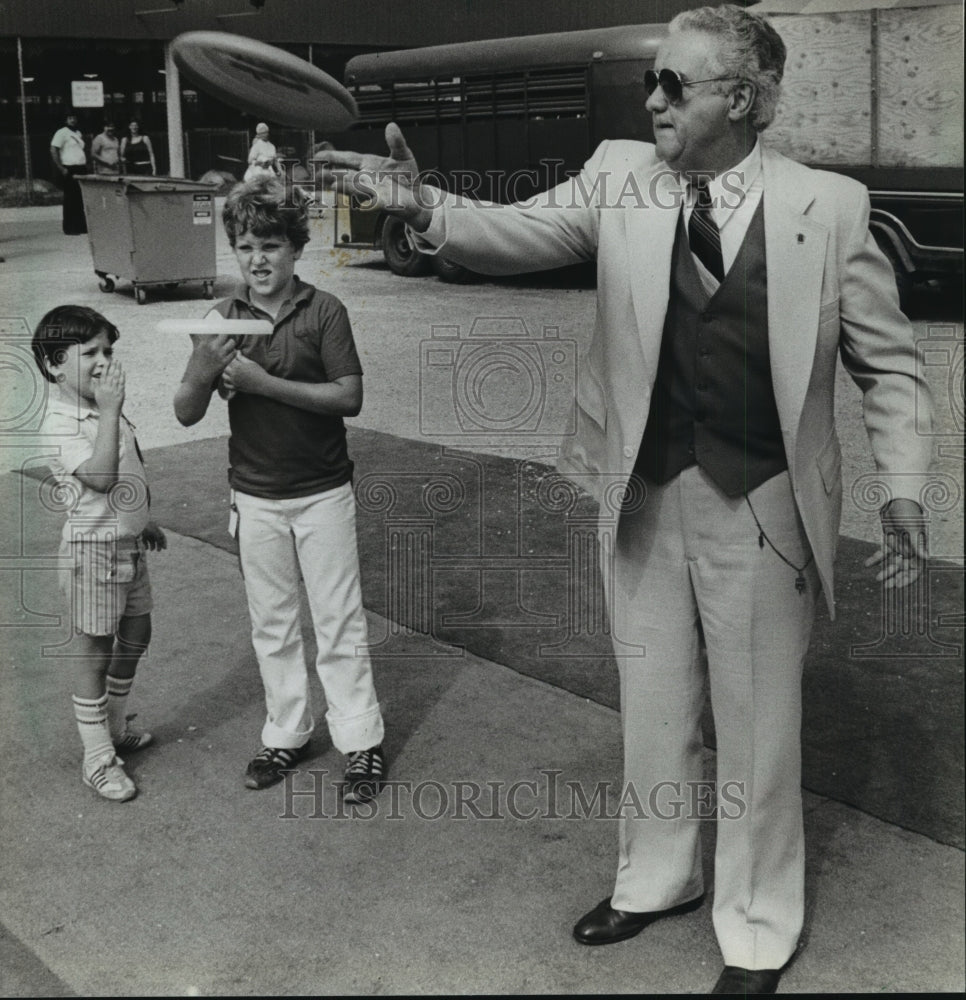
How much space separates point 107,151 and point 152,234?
286cm

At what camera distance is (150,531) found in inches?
139

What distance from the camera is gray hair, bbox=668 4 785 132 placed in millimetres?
2340

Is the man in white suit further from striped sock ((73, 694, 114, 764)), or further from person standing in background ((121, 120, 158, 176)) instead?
person standing in background ((121, 120, 158, 176))

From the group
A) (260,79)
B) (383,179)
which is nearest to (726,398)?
(383,179)

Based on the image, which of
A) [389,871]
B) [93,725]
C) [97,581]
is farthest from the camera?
[93,725]

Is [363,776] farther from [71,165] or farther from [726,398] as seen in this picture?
[71,165]

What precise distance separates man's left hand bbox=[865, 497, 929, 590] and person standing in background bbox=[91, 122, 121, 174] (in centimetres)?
336

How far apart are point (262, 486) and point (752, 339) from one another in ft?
4.62

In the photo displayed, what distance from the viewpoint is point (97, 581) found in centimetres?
335

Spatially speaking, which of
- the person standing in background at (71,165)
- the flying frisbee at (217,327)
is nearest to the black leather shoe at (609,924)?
the flying frisbee at (217,327)

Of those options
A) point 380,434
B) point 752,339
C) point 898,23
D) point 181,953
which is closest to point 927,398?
point 752,339

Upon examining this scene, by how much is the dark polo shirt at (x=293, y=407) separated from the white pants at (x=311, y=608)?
0.18 ft

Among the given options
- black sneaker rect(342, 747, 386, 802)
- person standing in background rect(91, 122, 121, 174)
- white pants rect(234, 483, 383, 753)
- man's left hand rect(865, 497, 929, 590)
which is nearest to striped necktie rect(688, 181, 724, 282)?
man's left hand rect(865, 497, 929, 590)

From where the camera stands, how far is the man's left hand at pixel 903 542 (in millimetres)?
2451
